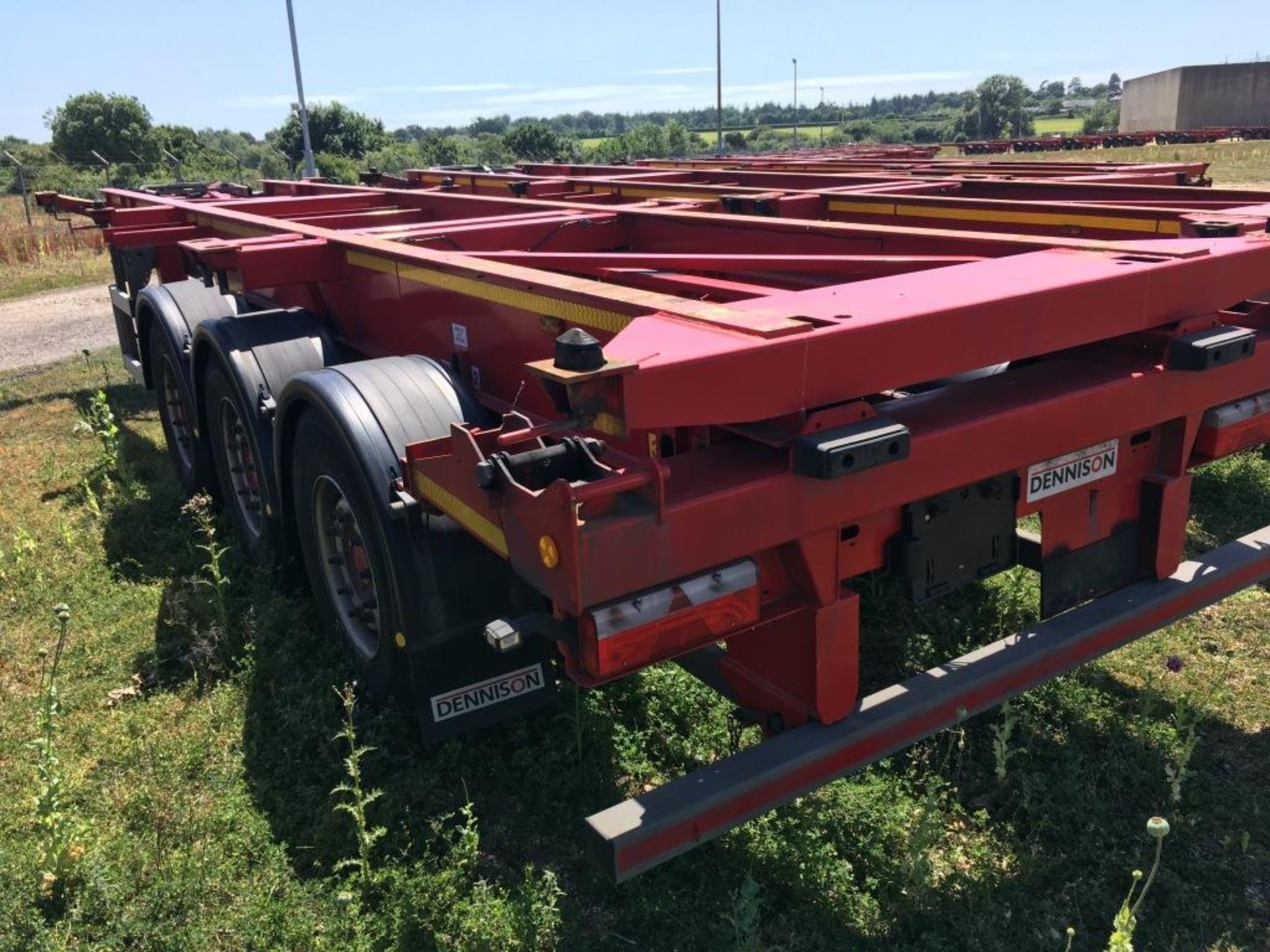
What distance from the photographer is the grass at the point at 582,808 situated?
257cm

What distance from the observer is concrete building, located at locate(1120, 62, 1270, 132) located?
204 ft

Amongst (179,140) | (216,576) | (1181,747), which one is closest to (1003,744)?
(1181,747)

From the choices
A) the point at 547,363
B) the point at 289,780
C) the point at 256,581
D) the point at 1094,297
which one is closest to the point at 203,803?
the point at 289,780

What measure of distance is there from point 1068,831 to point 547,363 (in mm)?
2107

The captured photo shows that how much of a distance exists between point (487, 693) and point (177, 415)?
11.8 ft

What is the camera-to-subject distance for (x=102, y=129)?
171 ft

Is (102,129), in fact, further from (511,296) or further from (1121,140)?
(511,296)

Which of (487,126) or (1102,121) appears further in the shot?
(487,126)

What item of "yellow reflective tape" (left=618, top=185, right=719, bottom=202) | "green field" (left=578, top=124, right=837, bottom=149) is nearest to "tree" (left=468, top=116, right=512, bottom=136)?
"green field" (left=578, top=124, right=837, bottom=149)

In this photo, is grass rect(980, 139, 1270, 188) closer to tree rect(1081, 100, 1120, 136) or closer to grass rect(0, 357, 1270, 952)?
grass rect(0, 357, 1270, 952)

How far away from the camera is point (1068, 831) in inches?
113

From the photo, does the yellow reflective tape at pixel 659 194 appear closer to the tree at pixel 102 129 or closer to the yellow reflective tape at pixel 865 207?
the yellow reflective tape at pixel 865 207

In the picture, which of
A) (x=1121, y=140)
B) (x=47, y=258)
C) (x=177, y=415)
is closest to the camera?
(x=177, y=415)

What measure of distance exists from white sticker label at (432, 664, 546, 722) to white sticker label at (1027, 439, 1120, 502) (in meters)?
1.52
